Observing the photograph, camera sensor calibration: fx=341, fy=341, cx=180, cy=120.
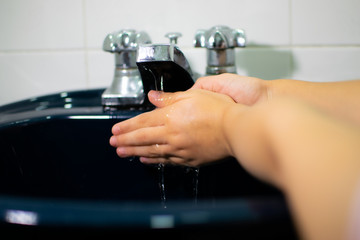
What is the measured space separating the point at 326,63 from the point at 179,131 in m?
0.35

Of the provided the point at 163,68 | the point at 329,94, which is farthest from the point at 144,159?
the point at 329,94

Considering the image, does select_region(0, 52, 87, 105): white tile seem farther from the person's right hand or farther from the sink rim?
the sink rim

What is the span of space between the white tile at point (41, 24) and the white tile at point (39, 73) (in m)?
0.02

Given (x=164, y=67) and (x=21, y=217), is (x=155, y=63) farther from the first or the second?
(x=21, y=217)

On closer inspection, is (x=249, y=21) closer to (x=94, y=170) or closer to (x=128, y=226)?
(x=94, y=170)

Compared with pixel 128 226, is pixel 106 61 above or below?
above

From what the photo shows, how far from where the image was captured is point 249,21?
1.98ft

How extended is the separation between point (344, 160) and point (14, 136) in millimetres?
438

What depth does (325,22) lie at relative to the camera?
0.60 m

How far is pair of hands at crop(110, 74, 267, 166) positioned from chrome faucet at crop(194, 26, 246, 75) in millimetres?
47

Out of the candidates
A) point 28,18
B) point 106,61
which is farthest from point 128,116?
point 28,18

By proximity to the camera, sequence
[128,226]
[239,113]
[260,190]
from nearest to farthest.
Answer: [128,226] < [239,113] < [260,190]

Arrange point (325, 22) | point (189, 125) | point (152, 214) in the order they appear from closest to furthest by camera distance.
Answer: point (152, 214)
point (189, 125)
point (325, 22)

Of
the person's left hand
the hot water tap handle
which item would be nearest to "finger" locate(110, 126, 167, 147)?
the person's left hand
